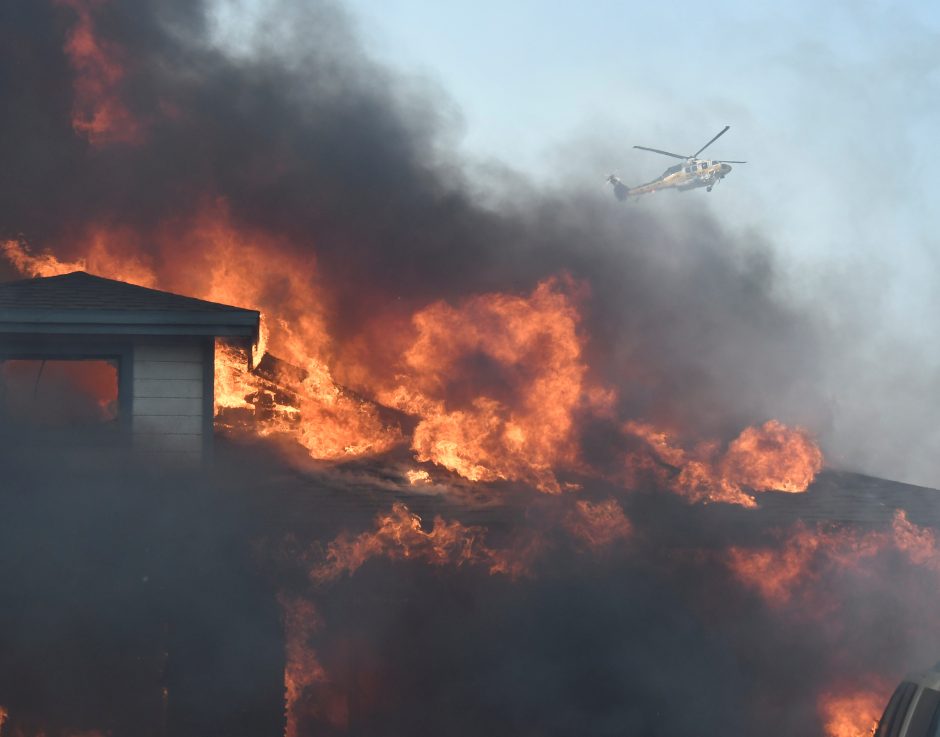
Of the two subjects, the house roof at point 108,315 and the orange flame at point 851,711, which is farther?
the orange flame at point 851,711

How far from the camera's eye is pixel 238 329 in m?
10.5

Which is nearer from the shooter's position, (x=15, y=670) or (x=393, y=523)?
(x=15, y=670)

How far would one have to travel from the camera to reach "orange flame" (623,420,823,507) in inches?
480

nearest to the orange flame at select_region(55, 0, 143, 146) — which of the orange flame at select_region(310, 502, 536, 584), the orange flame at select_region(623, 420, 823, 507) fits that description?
the orange flame at select_region(310, 502, 536, 584)

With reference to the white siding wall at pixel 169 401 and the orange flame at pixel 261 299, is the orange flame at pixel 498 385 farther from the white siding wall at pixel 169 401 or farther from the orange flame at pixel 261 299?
the white siding wall at pixel 169 401

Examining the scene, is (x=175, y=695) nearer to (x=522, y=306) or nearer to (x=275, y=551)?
(x=275, y=551)

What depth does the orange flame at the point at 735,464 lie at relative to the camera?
40.0ft

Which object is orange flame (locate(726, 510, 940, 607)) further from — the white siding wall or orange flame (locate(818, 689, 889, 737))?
the white siding wall

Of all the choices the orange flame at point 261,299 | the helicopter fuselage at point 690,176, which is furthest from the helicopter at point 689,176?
the orange flame at point 261,299

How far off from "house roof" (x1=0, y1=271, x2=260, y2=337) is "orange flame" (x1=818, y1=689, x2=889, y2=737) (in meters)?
7.99

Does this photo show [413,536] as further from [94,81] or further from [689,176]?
[689,176]

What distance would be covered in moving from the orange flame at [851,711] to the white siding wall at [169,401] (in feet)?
25.7

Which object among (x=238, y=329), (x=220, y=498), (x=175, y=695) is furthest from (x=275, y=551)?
(x=238, y=329)

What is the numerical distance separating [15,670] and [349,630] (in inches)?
131
